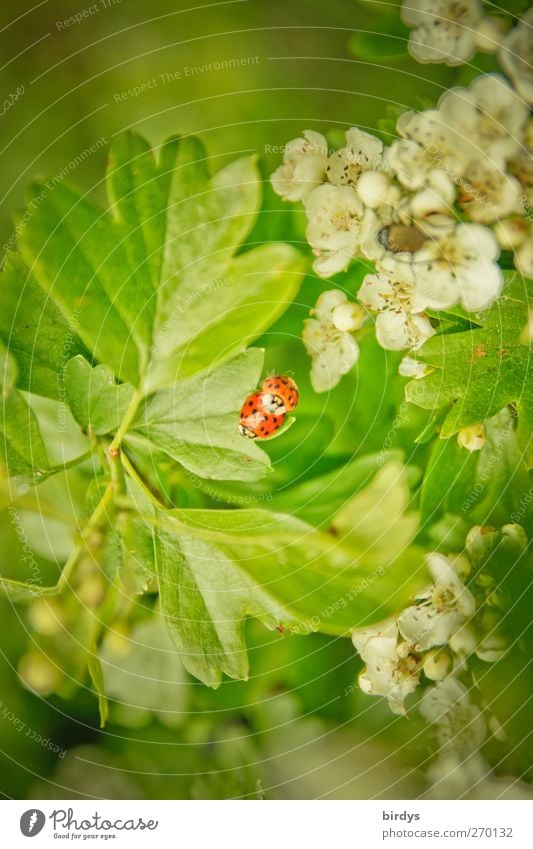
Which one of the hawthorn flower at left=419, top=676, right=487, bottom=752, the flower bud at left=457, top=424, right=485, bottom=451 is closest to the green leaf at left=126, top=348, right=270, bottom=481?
the flower bud at left=457, top=424, right=485, bottom=451

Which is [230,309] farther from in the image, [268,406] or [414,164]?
[414,164]

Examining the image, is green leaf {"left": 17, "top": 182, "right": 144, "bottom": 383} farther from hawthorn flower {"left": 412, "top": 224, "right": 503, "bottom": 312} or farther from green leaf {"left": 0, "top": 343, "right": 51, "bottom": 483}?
hawthorn flower {"left": 412, "top": 224, "right": 503, "bottom": 312}

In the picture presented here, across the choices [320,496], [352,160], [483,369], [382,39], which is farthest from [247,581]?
[382,39]

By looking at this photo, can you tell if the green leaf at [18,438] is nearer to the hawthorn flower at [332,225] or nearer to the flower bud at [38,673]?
the flower bud at [38,673]

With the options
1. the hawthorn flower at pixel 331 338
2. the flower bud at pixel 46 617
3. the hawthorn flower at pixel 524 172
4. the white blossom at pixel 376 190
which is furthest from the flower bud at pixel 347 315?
the flower bud at pixel 46 617

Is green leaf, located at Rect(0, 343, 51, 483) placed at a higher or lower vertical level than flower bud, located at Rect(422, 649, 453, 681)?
higher
